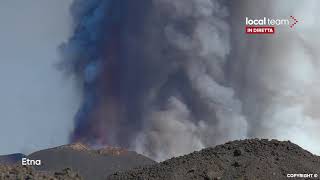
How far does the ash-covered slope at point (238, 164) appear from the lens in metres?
45.2

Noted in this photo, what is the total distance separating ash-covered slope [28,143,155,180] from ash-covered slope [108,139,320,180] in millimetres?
21465

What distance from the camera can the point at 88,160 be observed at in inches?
3044

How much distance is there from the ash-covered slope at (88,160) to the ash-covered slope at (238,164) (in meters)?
21.5

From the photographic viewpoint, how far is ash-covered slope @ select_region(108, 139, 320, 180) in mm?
45188

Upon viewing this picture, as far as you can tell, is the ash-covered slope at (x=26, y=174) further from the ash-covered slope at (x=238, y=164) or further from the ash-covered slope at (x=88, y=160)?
the ash-covered slope at (x=88, y=160)

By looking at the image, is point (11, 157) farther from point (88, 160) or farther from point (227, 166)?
point (227, 166)

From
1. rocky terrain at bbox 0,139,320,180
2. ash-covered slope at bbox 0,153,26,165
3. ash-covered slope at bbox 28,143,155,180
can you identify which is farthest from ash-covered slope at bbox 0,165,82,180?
ash-covered slope at bbox 0,153,26,165

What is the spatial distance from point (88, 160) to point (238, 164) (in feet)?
110

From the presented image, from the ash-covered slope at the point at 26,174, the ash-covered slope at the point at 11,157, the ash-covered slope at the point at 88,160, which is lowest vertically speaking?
the ash-covered slope at the point at 26,174

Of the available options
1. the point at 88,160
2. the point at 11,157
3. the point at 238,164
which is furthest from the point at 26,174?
the point at 11,157

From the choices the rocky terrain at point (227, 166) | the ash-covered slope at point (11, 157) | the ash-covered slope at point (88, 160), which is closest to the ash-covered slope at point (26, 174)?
the rocky terrain at point (227, 166)

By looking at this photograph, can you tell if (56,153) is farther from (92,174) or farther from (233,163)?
(233,163)

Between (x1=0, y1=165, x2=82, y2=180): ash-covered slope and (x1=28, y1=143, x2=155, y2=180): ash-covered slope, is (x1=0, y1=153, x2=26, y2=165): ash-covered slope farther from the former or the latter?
(x1=0, y1=165, x2=82, y2=180): ash-covered slope

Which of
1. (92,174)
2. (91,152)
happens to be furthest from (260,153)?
(91,152)
